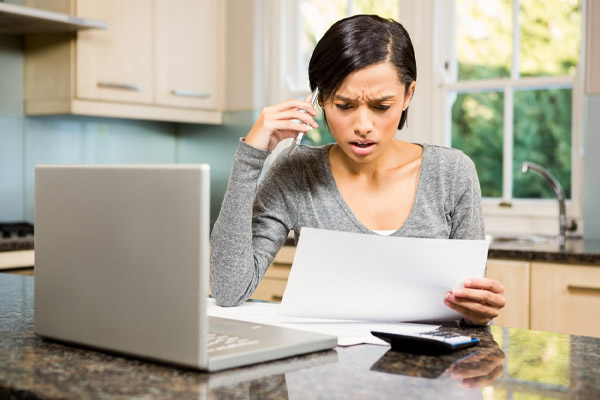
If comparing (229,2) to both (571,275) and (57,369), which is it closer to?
(571,275)

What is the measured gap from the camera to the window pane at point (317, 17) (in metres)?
3.58

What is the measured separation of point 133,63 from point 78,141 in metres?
0.46

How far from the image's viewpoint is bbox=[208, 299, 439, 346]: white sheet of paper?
1048mm

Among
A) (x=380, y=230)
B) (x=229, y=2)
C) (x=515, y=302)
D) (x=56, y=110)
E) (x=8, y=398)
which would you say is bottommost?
(x=515, y=302)

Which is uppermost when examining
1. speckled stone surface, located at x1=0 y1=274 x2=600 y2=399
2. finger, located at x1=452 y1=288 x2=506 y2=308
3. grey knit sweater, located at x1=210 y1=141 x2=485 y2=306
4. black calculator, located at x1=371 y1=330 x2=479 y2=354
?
grey knit sweater, located at x1=210 y1=141 x2=485 y2=306

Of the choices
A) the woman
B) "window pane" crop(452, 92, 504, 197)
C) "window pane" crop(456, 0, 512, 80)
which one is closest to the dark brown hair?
the woman

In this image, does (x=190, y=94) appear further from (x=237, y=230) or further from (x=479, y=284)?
(x=479, y=284)

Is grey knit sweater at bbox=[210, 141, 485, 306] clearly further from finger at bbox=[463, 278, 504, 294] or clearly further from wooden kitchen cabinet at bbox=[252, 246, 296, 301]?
wooden kitchen cabinet at bbox=[252, 246, 296, 301]

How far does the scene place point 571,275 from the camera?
226cm

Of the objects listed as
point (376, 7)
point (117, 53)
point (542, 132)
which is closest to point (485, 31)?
point (542, 132)

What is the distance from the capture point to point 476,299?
117cm

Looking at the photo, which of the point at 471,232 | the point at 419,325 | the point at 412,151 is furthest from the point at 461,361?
the point at 412,151

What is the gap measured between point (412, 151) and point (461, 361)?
31.3 inches

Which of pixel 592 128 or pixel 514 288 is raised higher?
pixel 592 128
